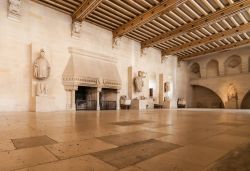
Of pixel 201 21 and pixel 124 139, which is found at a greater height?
pixel 201 21

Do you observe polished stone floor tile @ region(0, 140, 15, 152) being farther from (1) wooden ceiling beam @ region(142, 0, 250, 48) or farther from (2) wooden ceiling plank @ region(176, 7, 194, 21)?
(1) wooden ceiling beam @ region(142, 0, 250, 48)

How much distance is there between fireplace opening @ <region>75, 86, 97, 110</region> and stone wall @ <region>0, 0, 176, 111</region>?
5.07ft

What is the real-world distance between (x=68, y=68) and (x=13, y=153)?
8282 mm

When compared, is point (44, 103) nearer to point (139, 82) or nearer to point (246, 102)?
point (139, 82)

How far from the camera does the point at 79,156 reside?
4.55ft

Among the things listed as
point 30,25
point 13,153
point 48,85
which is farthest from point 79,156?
point 30,25

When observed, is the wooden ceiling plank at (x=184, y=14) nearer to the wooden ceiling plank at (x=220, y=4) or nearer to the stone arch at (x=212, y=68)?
the wooden ceiling plank at (x=220, y=4)

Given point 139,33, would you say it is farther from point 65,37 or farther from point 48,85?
point 48,85

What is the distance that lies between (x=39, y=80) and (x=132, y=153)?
26.0 ft

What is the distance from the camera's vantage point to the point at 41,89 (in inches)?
317

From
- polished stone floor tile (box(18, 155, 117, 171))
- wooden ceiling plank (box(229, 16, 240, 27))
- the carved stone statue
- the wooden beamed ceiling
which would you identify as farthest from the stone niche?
the carved stone statue

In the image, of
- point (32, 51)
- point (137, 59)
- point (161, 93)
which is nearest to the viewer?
point (32, 51)

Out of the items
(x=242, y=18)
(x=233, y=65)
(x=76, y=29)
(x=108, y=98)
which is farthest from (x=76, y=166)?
(x=233, y=65)

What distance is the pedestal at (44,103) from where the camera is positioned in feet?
25.1
